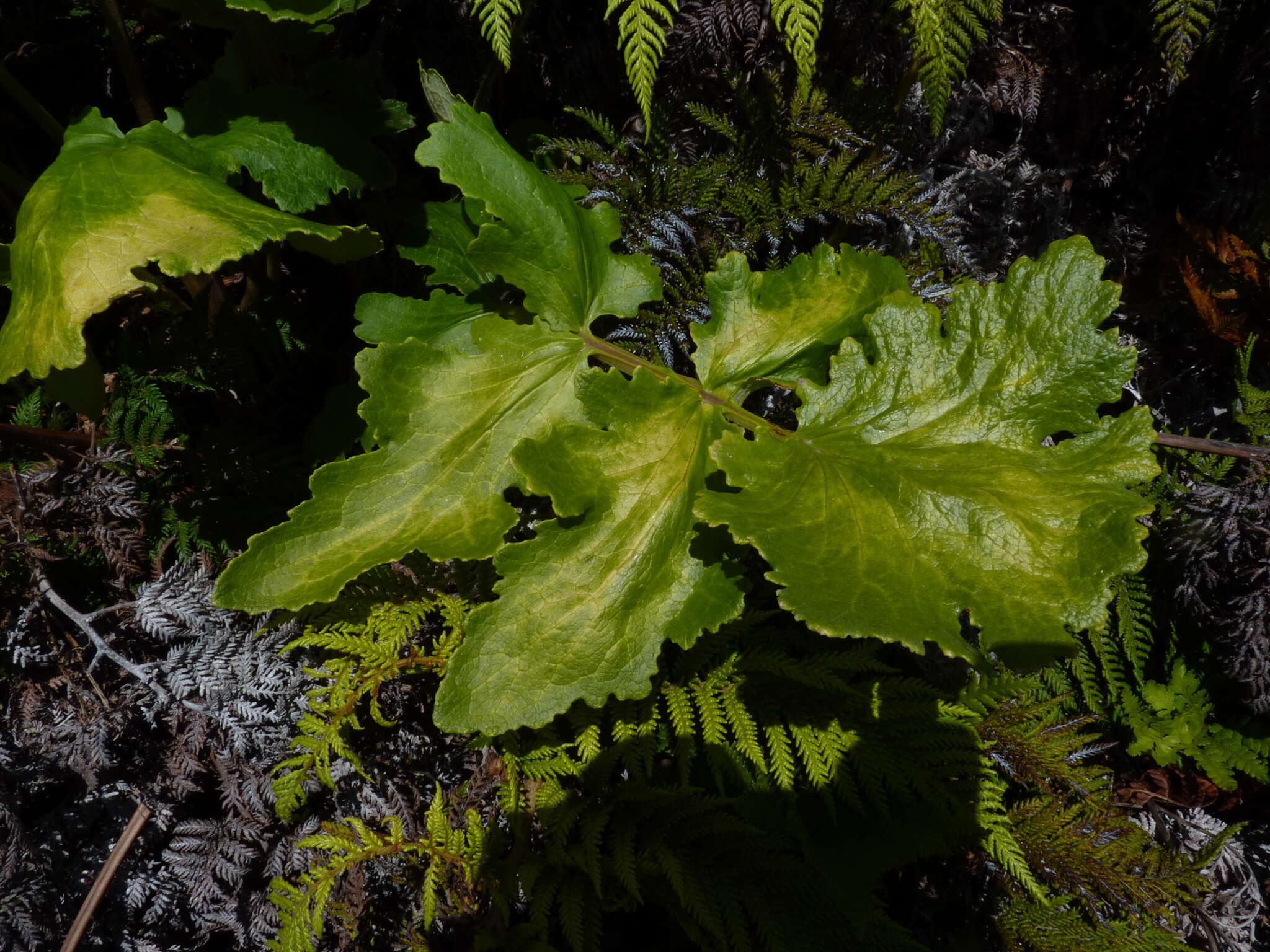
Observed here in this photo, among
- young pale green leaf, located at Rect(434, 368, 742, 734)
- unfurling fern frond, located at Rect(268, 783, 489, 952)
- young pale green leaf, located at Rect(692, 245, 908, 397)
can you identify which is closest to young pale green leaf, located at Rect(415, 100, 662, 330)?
young pale green leaf, located at Rect(692, 245, 908, 397)

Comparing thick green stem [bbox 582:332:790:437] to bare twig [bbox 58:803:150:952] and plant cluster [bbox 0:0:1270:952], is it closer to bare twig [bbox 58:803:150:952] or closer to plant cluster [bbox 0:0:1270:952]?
plant cluster [bbox 0:0:1270:952]

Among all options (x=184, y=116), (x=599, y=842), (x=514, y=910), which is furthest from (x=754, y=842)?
(x=184, y=116)

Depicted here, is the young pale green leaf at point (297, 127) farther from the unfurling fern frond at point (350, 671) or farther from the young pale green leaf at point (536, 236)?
the unfurling fern frond at point (350, 671)

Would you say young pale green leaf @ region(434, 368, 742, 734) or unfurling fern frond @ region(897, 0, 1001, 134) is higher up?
unfurling fern frond @ region(897, 0, 1001, 134)

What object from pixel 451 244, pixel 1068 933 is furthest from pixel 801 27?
pixel 1068 933

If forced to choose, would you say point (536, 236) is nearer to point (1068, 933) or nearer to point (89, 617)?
point (89, 617)

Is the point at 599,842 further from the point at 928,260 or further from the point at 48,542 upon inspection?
the point at 928,260

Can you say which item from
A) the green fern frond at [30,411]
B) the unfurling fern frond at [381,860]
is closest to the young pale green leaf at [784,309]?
the unfurling fern frond at [381,860]
